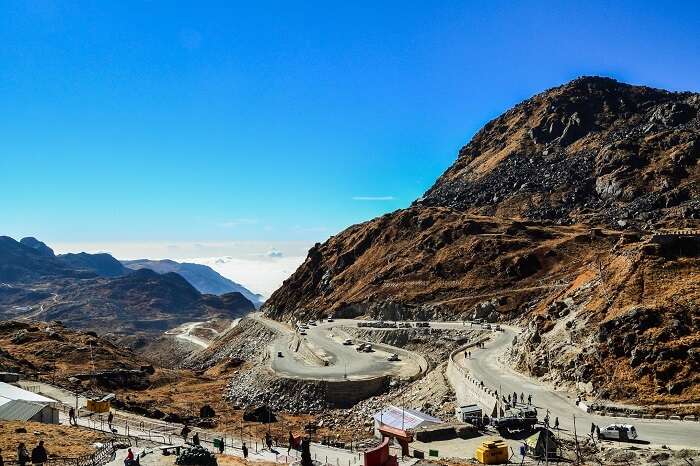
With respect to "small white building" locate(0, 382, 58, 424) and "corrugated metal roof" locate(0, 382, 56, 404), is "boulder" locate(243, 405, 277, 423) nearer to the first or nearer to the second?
"corrugated metal roof" locate(0, 382, 56, 404)

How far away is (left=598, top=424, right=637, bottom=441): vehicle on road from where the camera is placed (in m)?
29.8

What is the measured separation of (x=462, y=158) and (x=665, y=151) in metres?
83.3

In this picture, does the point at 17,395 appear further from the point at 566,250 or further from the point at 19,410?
the point at 566,250

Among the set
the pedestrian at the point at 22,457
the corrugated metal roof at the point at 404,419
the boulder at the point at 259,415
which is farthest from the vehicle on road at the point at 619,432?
the boulder at the point at 259,415

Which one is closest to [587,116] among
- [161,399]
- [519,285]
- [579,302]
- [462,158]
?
[462,158]

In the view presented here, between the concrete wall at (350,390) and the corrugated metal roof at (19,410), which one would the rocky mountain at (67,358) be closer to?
the corrugated metal roof at (19,410)

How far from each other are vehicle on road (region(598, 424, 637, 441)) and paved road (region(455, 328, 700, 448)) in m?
0.70

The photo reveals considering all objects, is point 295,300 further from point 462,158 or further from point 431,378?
point 462,158

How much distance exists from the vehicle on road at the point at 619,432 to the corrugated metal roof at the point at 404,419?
31.8 ft

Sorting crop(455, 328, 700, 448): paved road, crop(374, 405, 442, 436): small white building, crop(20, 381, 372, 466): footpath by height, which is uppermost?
crop(455, 328, 700, 448): paved road

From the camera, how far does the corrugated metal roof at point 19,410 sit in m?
38.8

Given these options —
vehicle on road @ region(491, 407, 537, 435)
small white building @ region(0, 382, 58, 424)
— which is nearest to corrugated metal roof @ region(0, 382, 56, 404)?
small white building @ region(0, 382, 58, 424)

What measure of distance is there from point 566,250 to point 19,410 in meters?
76.6

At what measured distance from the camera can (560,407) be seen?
122ft
